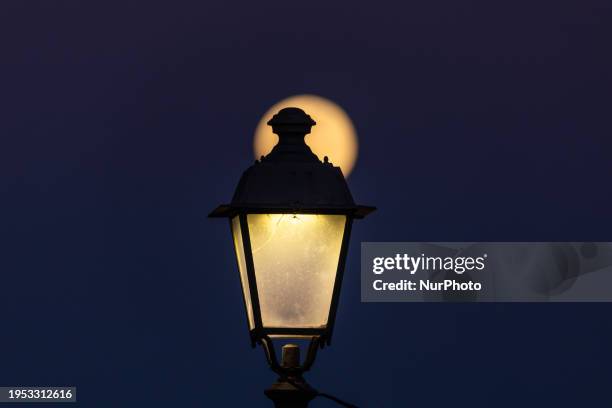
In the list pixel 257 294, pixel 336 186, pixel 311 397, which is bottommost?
pixel 311 397

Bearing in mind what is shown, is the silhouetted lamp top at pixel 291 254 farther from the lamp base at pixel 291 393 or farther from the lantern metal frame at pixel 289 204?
the lamp base at pixel 291 393

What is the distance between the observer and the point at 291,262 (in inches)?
367

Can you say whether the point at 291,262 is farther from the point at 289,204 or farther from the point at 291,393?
the point at 291,393

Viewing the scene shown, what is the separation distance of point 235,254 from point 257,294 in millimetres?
473

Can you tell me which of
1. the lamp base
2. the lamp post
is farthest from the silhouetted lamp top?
the lamp base

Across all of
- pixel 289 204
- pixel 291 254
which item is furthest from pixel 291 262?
pixel 289 204

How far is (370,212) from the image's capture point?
31.3ft

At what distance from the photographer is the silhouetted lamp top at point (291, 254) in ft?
30.6

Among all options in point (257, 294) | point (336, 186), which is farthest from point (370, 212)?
point (257, 294)

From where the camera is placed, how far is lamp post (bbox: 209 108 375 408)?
9.33 meters

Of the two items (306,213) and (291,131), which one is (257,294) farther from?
(291,131)

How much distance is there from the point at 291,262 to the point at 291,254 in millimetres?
48

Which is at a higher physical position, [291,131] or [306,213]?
[291,131]

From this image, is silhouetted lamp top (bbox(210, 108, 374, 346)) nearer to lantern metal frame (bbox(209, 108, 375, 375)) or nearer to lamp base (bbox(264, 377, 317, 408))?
lantern metal frame (bbox(209, 108, 375, 375))
